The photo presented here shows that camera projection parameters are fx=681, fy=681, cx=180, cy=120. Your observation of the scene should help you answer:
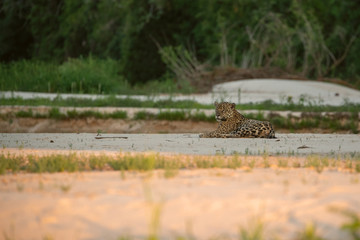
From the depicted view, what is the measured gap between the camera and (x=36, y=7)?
3788cm

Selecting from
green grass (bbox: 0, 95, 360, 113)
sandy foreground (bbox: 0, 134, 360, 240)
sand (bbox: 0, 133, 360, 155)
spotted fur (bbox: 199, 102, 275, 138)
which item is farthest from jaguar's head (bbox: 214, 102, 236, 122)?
sandy foreground (bbox: 0, 134, 360, 240)

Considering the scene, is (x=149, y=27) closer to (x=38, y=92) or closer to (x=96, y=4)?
(x=96, y=4)

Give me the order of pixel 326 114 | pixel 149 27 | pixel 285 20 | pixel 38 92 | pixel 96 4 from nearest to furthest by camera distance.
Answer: pixel 326 114, pixel 38 92, pixel 285 20, pixel 149 27, pixel 96 4

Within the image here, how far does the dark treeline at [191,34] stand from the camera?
Result: 28.8 m

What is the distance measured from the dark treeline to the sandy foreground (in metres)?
20.5

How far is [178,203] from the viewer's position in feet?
16.4

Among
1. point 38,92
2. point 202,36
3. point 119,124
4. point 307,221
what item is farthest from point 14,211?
point 202,36

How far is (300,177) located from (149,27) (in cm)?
2709

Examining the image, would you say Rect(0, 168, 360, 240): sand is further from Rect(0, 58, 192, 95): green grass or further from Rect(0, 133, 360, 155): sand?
Rect(0, 58, 192, 95): green grass

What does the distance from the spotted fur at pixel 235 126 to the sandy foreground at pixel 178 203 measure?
4519mm

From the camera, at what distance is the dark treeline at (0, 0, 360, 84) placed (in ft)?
94.3

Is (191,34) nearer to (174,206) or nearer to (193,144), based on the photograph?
(193,144)

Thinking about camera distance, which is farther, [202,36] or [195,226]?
[202,36]

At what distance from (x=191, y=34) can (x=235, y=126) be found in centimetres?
2334
